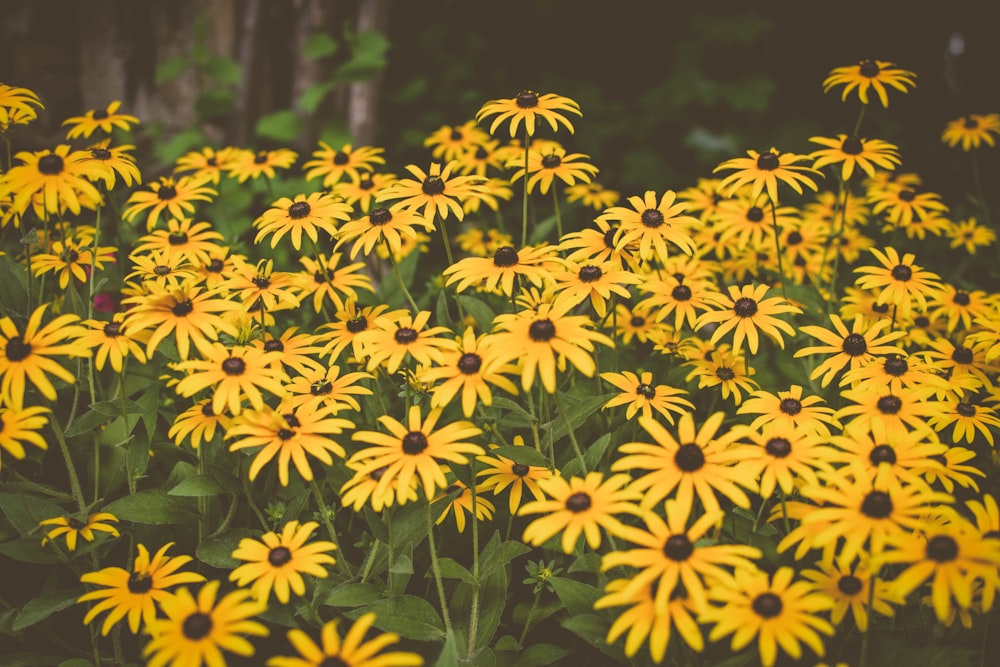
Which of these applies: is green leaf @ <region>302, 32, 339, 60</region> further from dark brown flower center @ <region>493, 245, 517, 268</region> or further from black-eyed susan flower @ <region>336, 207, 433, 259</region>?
dark brown flower center @ <region>493, 245, 517, 268</region>

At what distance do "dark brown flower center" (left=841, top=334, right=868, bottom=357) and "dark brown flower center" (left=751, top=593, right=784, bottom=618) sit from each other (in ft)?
3.59

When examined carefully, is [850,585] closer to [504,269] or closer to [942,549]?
[942,549]

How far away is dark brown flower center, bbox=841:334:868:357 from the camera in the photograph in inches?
95.0

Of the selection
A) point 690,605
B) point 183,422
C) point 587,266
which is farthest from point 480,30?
point 690,605

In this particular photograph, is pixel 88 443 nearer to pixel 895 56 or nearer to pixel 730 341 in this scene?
pixel 730 341

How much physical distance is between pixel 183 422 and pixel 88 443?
786 mm

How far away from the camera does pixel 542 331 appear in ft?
6.11

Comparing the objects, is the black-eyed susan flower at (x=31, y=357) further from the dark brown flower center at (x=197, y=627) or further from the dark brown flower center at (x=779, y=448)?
the dark brown flower center at (x=779, y=448)

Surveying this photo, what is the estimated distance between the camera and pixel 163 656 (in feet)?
4.95

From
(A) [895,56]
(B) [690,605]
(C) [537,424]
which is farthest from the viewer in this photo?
(A) [895,56]

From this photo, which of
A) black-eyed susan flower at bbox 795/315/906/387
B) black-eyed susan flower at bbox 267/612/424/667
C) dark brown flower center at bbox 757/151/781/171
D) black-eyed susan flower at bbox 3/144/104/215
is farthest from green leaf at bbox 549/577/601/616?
black-eyed susan flower at bbox 3/144/104/215

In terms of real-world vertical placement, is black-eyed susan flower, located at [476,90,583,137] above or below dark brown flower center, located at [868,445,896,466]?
above

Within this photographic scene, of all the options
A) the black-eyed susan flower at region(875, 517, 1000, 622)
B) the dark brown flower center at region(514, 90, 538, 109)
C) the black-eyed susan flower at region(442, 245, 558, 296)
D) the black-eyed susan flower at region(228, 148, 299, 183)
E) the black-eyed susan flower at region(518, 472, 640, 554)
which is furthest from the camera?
the black-eyed susan flower at region(228, 148, 299, 183)

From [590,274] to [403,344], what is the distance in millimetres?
583
